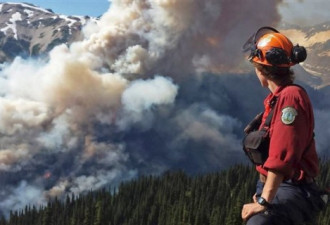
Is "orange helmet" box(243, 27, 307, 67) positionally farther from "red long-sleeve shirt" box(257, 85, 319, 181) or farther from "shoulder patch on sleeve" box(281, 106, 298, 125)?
"shoulder patch on sleeve" box(281, 106, 298, 125)

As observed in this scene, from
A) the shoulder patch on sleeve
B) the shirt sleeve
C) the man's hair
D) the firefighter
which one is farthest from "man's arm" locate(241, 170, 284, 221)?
the man's hair

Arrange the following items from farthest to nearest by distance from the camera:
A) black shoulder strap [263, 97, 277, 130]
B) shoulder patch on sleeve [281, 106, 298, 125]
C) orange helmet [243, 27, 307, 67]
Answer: orange helmet [243, 27, 307, 67] < black shoulder strap [263, 97, 277, 130] < shoulder patch on sleeve [281, 106, 298, 125]

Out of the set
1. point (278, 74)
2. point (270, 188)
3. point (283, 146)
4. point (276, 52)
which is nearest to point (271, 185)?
point (270, 188)

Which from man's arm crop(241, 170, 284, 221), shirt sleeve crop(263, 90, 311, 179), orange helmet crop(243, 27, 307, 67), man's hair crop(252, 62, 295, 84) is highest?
orange helmet crop(243, 27, 307, 67)

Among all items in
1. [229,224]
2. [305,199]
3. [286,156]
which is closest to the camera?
[286,156]

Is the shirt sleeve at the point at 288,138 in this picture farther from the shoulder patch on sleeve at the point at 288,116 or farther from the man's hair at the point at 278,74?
the man's hair at the point at 278,74

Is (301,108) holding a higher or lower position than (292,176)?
higher

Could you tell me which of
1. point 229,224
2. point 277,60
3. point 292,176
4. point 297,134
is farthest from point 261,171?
point 229,224

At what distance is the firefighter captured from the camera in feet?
35.3

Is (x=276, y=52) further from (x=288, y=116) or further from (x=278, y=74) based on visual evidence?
(x=288, y=116)

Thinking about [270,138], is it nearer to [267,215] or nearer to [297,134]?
[297,134]

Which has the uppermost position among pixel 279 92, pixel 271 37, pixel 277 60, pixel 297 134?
pixel 271 37

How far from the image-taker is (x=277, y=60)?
464 inches

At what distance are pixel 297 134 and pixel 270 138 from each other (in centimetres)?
78
